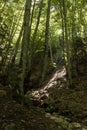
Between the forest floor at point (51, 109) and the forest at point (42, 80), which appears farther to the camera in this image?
the forest at point (42, 80)

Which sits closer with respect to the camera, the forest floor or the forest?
the forest floor

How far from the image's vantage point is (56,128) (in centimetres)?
565

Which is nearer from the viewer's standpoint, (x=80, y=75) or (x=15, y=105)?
(x=15, y=105)

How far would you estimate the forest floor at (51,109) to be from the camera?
5.33 m

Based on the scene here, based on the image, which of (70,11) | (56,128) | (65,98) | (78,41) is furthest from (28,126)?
(78,41)

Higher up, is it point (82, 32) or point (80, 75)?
point (82, 32)

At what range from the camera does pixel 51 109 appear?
9.20 metres

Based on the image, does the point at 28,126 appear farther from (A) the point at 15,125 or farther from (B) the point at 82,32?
(B) the point at 82,32

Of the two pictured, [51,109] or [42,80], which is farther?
[42,80]

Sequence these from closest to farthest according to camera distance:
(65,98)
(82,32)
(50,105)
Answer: (50,105)
(65,98)
(82,32)

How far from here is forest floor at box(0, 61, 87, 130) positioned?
210 inches

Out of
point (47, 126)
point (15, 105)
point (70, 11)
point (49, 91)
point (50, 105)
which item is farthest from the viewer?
point (70, 11)

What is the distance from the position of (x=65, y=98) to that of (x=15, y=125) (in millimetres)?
5363

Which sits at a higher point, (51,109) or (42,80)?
(42,80)
